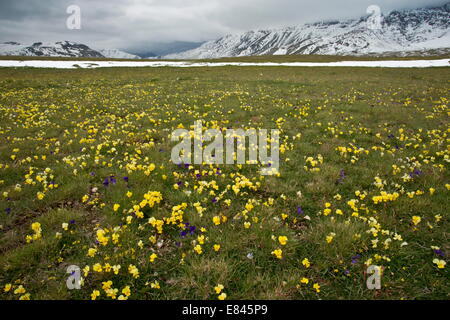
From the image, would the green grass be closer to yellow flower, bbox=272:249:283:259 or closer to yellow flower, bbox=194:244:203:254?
yellow flower, bbox=194:244:203:254

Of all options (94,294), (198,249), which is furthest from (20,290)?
(198,249)

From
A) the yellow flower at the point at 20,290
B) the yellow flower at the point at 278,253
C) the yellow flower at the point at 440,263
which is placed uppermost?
the yellow flower at the point at 278,253

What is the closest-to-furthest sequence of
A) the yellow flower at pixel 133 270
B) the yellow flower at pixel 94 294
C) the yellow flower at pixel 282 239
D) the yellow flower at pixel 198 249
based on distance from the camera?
the yellow flower at pixel 94 294 < the yellow flower at pixel 133 270 < the yellow flower at pixel 198 249 < the yellow flower at pixel 282 239

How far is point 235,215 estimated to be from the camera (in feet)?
17.3

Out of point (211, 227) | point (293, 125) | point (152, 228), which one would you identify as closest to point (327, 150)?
point (293, 125)

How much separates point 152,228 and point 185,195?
3.97 ft

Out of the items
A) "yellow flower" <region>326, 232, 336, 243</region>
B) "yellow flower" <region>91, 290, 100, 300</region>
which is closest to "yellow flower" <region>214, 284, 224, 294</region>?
"yellow flower" <region>91, 290, 100, 300</region>

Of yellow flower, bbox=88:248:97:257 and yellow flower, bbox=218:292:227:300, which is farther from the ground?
yellow flower, bbox=88:248:97:257

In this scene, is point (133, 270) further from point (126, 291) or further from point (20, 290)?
point (20, 290)

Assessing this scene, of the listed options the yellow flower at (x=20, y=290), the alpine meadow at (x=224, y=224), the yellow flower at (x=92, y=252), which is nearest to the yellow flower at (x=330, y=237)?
the alpine meadow at (x=224, y=224)

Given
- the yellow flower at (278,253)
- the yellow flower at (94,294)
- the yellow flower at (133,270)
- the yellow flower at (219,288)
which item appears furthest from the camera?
the yellow flower at (278,253)

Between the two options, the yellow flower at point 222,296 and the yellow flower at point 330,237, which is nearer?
the yellow flower at point 222,296

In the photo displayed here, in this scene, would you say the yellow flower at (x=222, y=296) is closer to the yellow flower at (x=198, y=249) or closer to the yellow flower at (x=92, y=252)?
the yellow flower at (x=198, y=249)

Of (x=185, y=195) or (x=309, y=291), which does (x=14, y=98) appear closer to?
(x=185, y=195)
